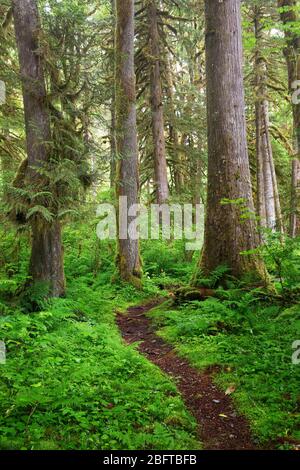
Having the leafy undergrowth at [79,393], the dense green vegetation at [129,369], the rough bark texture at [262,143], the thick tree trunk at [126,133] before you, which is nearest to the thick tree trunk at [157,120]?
the rough bark texture at [262,143]

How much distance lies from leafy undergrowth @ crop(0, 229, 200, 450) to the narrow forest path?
0.17m

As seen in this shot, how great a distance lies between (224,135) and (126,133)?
347 centimetres

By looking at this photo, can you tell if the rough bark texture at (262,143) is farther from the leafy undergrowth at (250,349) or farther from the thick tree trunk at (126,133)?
the leafy undergrowth at (250,349)

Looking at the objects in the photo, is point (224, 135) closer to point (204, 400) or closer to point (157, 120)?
point (204, 400)

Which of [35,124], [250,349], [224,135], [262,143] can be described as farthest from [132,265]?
[262,143]

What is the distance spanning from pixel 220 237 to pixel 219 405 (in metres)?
4.11

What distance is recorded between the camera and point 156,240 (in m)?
14.0

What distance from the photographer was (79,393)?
3982 mm

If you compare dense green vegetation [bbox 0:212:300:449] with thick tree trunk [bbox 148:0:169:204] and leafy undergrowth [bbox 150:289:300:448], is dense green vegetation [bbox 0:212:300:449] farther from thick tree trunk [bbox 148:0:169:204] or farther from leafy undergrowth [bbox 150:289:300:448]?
thick tree trunk [bbox 148:0:169:204]

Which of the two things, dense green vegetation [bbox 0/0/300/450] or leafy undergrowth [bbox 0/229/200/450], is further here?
dense green vegetation [bbox 0/0/300/450]

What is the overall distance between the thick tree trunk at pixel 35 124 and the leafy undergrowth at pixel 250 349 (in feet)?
7.92

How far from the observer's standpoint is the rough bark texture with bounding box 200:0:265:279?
792cm

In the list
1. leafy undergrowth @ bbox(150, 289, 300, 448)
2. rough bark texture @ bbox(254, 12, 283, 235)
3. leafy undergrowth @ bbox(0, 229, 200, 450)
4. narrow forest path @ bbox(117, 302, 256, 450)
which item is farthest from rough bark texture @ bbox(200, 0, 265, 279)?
rough bark texture @ bbox(254, 12, 283, 235)

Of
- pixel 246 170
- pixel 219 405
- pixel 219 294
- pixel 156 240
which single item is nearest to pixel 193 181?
pixel 156 240
